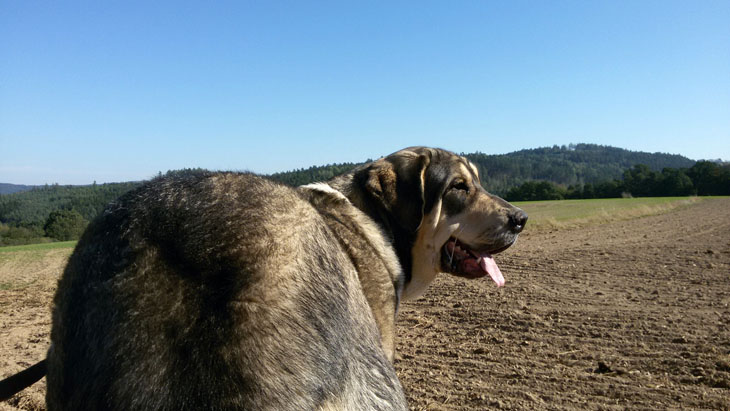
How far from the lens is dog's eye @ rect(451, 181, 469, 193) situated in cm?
482

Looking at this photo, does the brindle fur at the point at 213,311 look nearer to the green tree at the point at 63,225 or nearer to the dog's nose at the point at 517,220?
the dog's nose at the point at 517,220

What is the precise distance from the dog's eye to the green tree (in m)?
57.1

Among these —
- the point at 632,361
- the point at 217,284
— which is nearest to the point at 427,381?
the point at 632,361

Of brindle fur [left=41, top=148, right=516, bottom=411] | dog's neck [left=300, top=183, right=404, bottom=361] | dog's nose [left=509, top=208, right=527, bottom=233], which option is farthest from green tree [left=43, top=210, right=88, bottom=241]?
brindle fur [left=41, top=148, right=516, bottom=411]

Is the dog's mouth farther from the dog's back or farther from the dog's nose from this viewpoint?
the dog's back

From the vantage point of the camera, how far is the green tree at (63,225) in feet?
178

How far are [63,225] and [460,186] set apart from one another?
6311 centimetres

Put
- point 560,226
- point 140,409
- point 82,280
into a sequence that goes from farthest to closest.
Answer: point 560,226 → point 82,280 → point 140,409

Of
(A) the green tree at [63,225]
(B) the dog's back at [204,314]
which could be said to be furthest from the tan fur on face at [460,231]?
(A) the green tree at [63,225]

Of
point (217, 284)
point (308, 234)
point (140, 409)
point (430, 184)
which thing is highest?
point (430, 184)

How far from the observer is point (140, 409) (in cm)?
194

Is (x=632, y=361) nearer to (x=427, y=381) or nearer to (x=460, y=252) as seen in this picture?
(x=427, y=381)

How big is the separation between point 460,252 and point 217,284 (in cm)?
327

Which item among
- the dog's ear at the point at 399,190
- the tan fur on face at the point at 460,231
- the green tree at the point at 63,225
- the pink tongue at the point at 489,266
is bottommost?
the green tree at the point at 63,225
